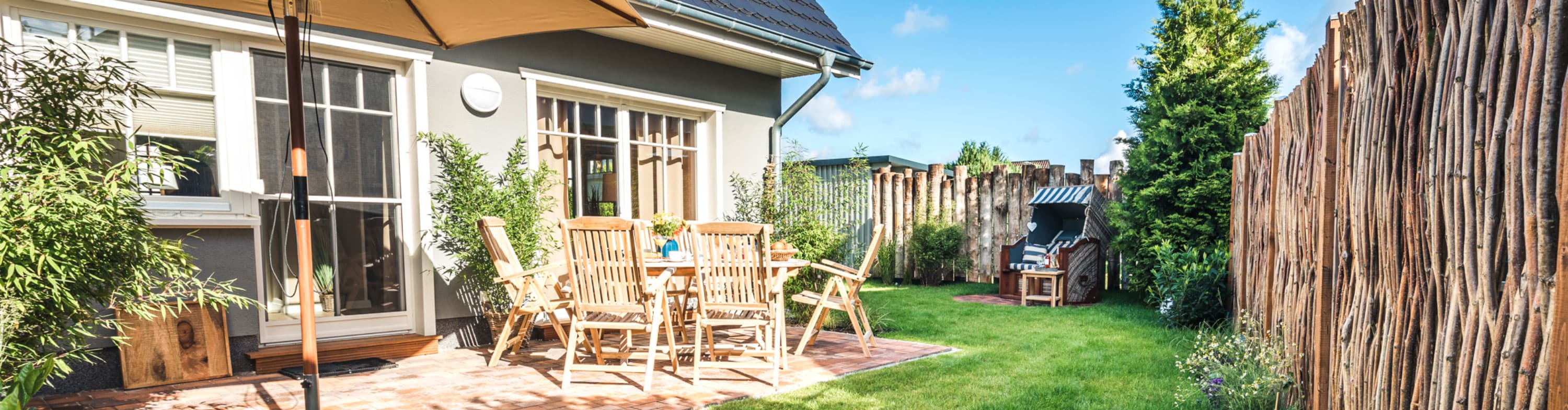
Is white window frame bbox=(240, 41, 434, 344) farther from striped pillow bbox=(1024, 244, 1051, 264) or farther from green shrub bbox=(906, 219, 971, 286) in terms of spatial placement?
green shrub bbox=(906, 219, 971, 286)

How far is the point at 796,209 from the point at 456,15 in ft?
13.1

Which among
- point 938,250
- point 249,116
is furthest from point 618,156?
point 938,250

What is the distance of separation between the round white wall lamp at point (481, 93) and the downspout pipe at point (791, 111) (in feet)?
8.86

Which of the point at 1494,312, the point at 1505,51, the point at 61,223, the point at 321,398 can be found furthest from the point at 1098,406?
the point at 61,223

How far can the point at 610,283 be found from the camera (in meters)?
4.28

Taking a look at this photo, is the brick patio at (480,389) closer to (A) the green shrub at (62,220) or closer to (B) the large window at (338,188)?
(B) the large window at (338,188)

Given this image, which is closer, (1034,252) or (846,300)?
(846,300)

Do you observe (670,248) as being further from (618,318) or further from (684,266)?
(618,318)

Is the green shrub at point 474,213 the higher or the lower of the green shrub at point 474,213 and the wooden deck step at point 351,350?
the higher

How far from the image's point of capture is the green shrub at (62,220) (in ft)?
8.54

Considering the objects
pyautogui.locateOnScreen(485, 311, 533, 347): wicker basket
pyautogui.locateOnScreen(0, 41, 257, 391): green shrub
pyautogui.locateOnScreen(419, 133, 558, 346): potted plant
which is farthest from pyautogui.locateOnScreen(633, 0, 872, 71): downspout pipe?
pyautogui.locateOnScreen(0, 41, 257, 391): green shrub

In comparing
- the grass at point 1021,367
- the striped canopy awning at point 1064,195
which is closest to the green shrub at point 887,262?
the striped canopy awning at point 1064,195

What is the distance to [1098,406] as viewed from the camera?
3.61 metres

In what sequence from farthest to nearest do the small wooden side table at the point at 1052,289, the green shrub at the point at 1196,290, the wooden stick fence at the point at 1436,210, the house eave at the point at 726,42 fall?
the small wooden side table at the point at 1052,289
the green shrub at the point at 1196,290
the house eave at the point at 726,42
the wooden stick fence at the point at 1436,210
